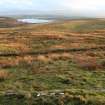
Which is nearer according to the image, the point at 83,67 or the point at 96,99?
the point at 96,99

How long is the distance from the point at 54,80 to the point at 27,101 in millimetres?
4635

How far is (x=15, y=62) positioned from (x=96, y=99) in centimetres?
1229

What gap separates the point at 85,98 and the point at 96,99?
1.77 ft

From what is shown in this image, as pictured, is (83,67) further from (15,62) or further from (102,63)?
(15,62)

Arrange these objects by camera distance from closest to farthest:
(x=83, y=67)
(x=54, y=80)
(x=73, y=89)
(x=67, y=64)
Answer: (x=73, y=89) → (x=54, y=80) → (x=83, y=67) → (x=67, y=64)

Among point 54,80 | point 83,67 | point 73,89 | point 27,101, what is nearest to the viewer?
point 27,101

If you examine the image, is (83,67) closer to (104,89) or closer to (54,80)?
(54,80)

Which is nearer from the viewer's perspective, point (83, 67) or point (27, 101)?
point (27, 101)

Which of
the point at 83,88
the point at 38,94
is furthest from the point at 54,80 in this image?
the point at 38,94

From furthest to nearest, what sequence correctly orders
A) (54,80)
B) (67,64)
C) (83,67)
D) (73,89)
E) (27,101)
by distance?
(67,64) < (83,67) < (54,80) < (73,89) < (27,101)

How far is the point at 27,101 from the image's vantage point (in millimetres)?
16438

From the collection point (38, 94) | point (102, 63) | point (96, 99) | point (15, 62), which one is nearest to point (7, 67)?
point (15, 62)

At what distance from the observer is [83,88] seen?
62.3 feet

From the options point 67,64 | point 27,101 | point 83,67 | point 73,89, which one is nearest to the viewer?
point 27,101
